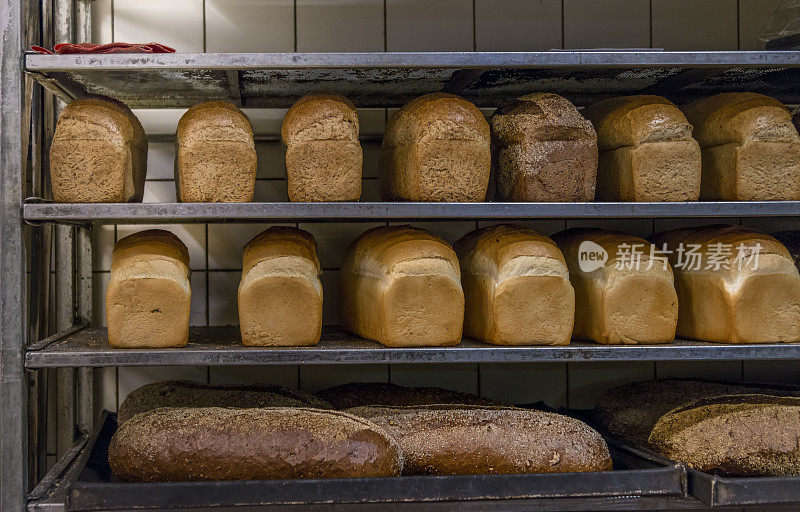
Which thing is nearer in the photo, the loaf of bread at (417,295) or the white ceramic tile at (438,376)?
the loaf of bread at (417,295)

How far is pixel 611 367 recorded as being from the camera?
9.11ft

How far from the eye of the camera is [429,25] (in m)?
2.70

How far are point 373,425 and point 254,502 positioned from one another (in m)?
0.38

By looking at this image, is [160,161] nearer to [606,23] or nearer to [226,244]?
[226,244]

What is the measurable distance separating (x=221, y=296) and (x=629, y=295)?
1.54m

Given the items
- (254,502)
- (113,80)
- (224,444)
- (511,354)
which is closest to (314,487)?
(254,502)

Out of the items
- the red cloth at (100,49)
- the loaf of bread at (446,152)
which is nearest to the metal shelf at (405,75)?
the red cloth at (100,49)

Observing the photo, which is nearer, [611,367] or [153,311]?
[153,311]

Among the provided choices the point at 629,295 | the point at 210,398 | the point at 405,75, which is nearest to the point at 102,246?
the point at 210,398

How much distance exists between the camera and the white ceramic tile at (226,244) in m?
2.66

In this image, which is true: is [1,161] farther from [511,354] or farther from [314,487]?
[511,354]

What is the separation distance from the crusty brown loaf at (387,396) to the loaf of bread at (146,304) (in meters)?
0.63

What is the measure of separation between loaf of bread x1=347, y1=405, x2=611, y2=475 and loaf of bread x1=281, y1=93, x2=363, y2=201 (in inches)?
27.9

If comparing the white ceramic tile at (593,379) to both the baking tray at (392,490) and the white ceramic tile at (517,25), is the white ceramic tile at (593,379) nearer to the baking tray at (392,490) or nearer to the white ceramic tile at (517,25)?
the baking tray at (392,490)
